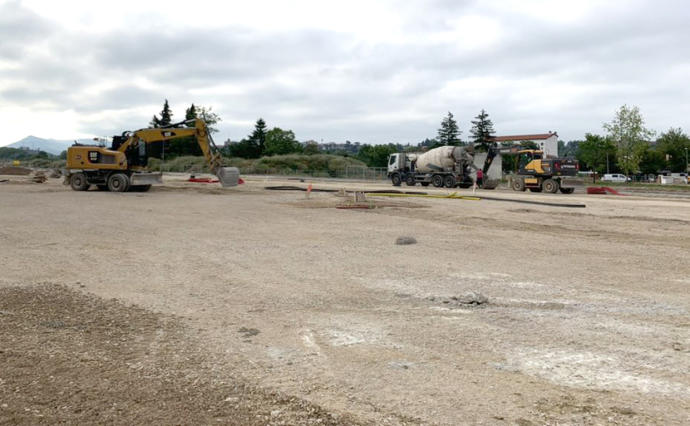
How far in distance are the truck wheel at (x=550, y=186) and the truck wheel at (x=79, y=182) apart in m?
26.9

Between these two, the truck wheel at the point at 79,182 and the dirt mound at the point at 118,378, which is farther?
the truck wheel at the point at 79,182

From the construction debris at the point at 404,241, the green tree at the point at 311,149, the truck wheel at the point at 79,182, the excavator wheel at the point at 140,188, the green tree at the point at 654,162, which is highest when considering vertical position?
the green tree at the point at 311,149

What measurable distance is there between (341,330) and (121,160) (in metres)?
24.7

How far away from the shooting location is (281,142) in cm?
12369

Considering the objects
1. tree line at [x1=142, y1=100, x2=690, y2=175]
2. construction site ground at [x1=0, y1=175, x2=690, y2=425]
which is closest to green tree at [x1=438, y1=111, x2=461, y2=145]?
tree line at [x1=142, y1=100, x2=690, y2=175]

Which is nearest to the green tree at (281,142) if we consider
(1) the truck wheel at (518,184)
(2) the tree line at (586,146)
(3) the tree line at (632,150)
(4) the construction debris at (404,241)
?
(2) the tree line at (586,146)

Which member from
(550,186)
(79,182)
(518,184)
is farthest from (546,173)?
(79,182)

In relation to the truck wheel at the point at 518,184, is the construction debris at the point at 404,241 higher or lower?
lower

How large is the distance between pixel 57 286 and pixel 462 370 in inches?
227

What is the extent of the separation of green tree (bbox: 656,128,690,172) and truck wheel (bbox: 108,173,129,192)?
97994 millimetres

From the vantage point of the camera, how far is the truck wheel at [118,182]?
89.5ft

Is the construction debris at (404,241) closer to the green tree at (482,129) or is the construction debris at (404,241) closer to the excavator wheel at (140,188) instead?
the excavator wheel at (140,188)

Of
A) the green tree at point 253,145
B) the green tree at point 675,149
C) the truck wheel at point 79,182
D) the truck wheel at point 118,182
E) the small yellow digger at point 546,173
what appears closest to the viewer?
the truck wheel at point 118,182

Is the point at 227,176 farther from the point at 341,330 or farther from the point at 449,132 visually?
the point at 449,132
